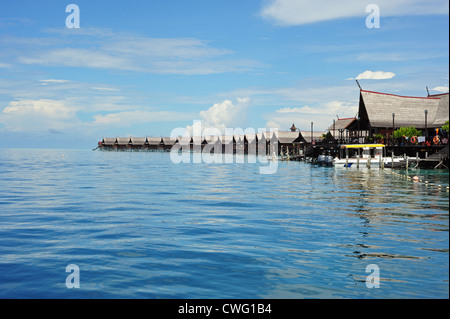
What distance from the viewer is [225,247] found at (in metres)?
12.1

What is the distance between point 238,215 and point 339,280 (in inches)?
352

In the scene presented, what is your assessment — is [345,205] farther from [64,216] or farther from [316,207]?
[64,216]

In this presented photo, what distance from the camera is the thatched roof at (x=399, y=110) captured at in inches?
2448

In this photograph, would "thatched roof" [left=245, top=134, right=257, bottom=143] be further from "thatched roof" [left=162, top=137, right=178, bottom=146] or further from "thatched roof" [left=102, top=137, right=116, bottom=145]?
"thatched roof" [left=102, top=137, right=116, bottom=145]

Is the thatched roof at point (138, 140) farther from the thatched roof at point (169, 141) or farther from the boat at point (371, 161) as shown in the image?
the boat at point (371, 161)

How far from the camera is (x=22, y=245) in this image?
1270 centimetres

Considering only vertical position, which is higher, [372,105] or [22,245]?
[372,105]

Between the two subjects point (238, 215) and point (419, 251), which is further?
point (238, 215)

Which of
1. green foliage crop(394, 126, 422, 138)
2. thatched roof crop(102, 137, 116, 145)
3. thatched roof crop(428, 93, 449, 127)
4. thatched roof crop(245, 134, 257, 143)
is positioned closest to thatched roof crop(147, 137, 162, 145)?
thatched roof crop(102, 137, 116, 145)

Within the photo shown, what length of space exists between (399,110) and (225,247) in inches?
2310

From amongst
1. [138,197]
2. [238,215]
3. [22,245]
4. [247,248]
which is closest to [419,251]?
[247,248]

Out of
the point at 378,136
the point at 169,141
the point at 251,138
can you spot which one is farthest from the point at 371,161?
the point at 169,141

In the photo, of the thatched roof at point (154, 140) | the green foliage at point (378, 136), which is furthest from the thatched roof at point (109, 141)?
the green foliage at point (378, 136)

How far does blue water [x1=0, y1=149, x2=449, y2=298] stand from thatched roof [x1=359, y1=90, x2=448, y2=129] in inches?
1646
